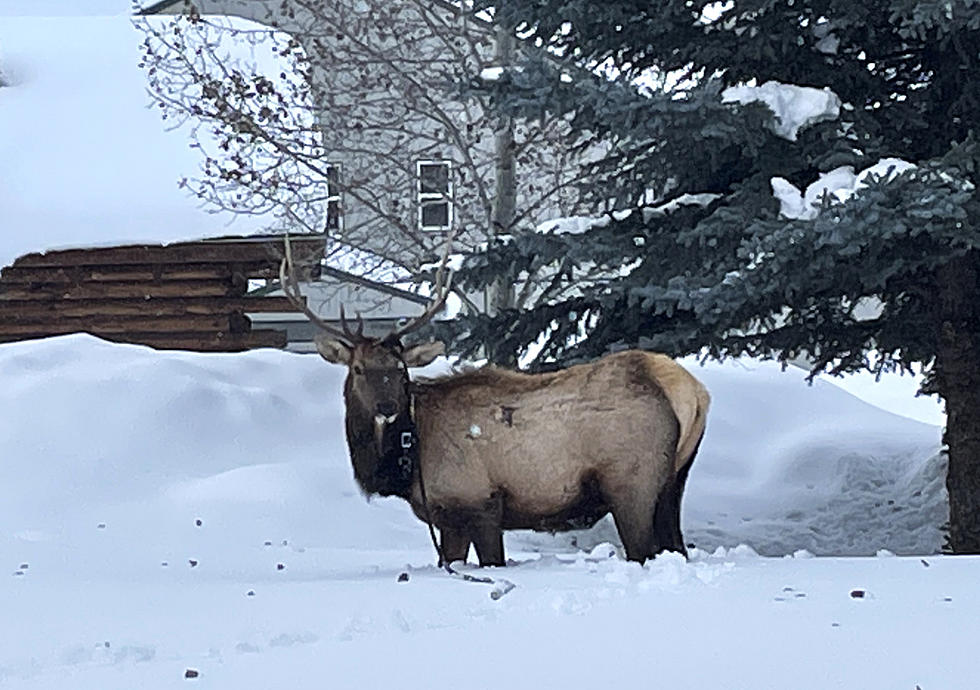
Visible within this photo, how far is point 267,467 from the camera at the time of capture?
399 inches

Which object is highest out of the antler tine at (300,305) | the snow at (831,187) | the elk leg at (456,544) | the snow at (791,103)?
the snow at (791,103)

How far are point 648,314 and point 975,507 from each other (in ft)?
7.36

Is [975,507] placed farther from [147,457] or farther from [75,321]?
[75,321]

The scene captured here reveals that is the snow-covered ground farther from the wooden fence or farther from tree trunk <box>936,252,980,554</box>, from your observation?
tree trunk <box>936,252,980,554</box>

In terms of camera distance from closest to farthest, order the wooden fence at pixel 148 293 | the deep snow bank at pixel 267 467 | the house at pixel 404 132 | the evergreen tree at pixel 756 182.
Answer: the evergreen tree at pixel 756 182 < the deep snow bank at pixel 267 467 < the wooden fence at pixel 148 293 < the house at pixel 404 132

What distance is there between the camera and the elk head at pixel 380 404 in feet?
22.3

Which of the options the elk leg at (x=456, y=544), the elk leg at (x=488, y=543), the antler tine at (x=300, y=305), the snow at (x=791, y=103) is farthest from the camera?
the snow at (x=791, y=103)

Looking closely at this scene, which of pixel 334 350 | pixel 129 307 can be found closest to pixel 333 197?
pixel 129 307

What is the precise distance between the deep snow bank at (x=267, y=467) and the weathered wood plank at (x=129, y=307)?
190cm

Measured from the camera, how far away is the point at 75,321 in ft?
48.8

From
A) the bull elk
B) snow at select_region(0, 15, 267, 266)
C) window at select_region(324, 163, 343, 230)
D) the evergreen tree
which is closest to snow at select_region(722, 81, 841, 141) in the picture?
the evergreen tree

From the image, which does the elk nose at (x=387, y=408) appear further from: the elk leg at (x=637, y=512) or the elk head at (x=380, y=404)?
the elk leg at (x=637, y=512)

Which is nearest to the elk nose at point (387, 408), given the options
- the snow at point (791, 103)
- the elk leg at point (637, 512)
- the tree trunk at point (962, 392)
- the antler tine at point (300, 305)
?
the antler tine at point (300, 305)

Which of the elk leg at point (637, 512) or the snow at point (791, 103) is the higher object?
the snow at point (791, 103)
